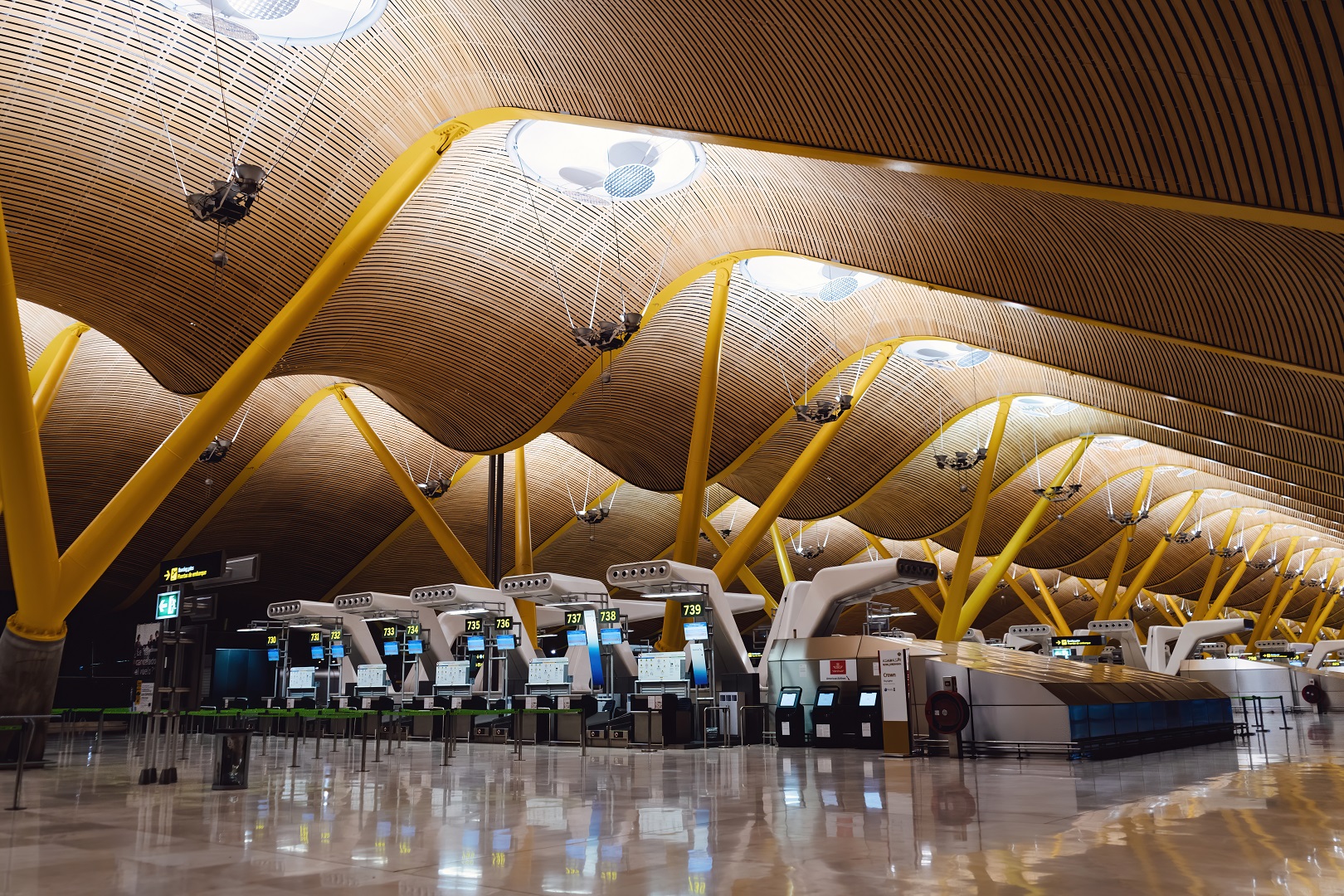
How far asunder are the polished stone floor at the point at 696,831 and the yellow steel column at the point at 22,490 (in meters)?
2.21

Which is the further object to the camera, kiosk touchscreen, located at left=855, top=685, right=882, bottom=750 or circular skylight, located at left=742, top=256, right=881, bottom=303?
circular skylight, located at left=742, top=256, right=881, bottom=303

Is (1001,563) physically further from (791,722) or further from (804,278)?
(791,722)

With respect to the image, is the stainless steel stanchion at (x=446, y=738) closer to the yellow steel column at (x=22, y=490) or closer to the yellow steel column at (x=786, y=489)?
the yellow steel column at (x=22, y=490)

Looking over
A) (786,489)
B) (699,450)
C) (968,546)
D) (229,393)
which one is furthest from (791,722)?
(968,546)

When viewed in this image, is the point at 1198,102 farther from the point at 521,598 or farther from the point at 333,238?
the point at 521,598

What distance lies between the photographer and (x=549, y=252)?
23.5m

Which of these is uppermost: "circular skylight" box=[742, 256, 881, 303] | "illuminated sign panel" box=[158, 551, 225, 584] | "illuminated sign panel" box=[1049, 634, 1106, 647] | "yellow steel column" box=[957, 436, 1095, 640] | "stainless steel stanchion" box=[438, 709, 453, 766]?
"circular skylight" box=[742, 256, 881, 303]

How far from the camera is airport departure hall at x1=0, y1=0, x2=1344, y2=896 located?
8.34 meters

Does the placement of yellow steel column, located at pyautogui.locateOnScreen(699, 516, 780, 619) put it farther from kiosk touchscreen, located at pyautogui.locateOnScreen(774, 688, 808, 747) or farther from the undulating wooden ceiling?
kiosk touchscreen, located at pyautogui.locateOnScreen(774, 688, 808, 747)

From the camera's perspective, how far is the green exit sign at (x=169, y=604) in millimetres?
13133

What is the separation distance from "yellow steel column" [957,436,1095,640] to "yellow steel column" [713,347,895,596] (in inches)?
437

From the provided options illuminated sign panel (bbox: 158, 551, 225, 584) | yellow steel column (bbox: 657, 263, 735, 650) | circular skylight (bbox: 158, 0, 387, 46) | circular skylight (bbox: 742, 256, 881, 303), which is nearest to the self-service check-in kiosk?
yellow steel column (bbox: 657, 263, 735, 650)

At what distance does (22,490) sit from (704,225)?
49.1 feet

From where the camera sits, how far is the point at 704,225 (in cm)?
2356
